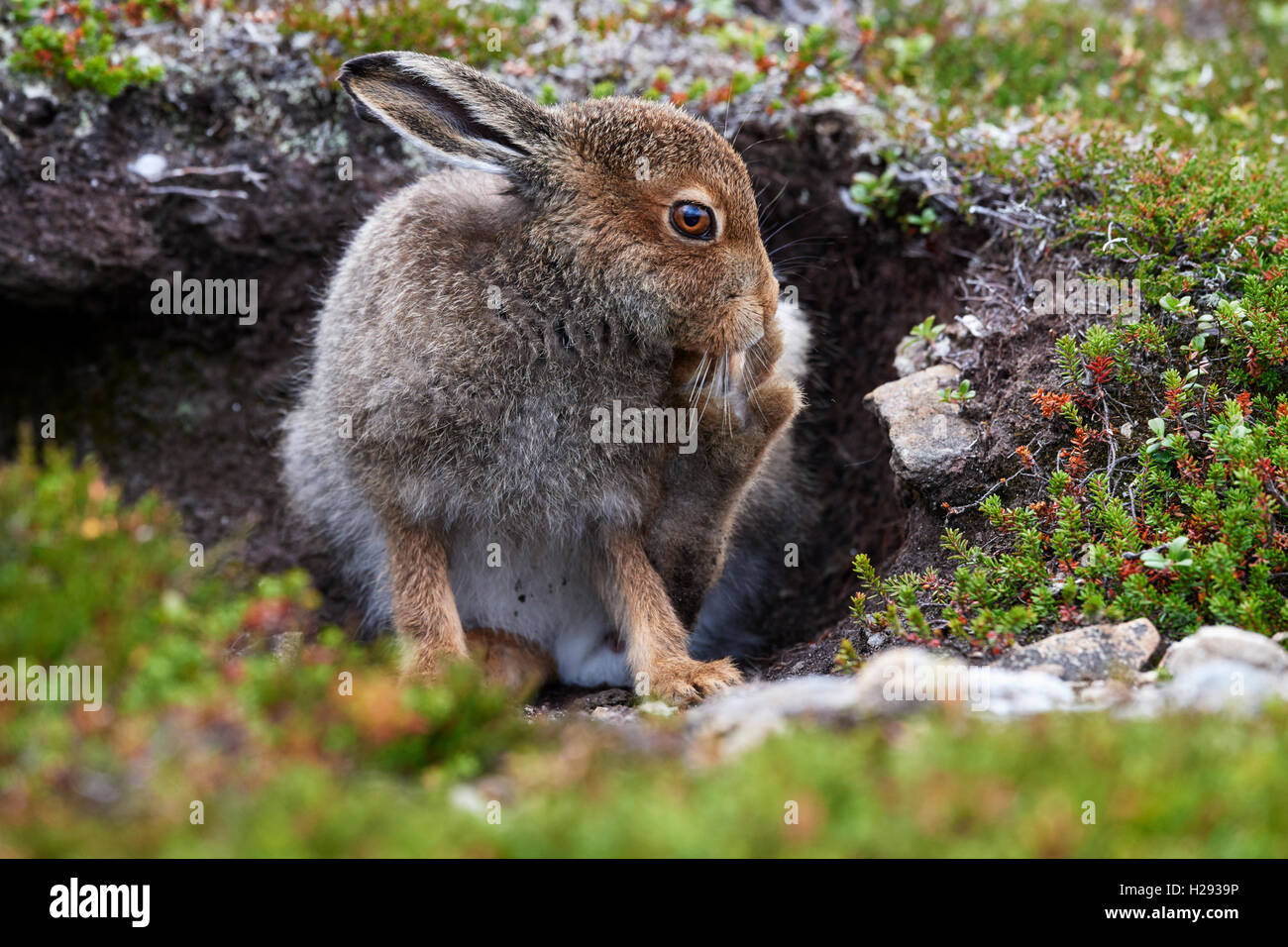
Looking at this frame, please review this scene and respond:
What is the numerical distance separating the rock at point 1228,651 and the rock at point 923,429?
2.03m

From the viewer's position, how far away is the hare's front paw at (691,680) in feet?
19.0

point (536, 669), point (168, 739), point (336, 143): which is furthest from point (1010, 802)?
point (336, 143)

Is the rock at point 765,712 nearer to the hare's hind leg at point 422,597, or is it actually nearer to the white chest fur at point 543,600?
the hare's hind leg at point 422,597

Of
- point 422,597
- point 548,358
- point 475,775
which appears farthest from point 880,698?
point 422,597

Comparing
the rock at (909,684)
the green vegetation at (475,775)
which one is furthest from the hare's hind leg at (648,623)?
the green vegetation at (475,775)

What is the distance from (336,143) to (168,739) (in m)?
5.91

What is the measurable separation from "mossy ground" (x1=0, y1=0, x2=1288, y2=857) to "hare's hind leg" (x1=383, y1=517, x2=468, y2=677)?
635 mm

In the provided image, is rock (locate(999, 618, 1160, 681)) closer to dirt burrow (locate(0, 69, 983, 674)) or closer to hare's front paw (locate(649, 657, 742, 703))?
hare's front paw (locate(649, 657, 742, 703))

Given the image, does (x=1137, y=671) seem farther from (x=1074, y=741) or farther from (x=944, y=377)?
(x=944, y=377)

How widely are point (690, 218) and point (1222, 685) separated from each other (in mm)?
3001

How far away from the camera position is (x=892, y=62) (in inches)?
357

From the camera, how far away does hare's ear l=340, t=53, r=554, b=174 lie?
541cm

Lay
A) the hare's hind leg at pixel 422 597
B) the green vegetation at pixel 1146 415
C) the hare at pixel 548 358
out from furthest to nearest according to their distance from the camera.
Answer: the hare's hind leg at pixel 422 597 → the hare at pixel 548 358 → the green vegetation at pixel 1146 415

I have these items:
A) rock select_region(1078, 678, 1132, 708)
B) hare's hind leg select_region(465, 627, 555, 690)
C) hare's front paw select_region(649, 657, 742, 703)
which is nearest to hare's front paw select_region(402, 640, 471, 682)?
hare's hind leg select_region(465, 627, 555, 690)
